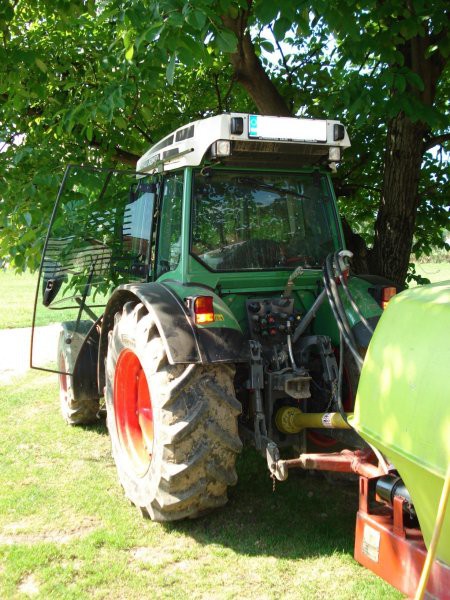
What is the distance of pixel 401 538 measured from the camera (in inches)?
87.6

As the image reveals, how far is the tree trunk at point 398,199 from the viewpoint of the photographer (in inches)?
228

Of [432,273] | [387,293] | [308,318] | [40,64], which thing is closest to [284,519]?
[308,318]

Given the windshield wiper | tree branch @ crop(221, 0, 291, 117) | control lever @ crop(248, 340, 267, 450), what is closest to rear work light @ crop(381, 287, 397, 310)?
the windshield wiper

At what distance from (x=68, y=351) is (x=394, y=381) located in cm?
394

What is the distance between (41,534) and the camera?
372 cm

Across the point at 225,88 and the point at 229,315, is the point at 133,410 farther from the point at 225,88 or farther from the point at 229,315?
the point at 225,88

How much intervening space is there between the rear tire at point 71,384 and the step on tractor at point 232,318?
70 centimetres

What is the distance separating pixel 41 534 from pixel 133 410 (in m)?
0.97

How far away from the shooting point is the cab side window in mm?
4066

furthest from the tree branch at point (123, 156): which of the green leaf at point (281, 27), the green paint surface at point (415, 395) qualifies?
the green paint surface at point (415, 395)

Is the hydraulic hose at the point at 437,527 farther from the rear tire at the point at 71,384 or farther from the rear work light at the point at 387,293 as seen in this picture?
the rear tire at the point at 71,384

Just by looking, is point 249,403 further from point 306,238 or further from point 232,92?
point 232,92

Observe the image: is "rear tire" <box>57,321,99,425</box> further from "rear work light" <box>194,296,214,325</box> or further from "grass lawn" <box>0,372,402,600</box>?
"rear work light" <box>194,296,214,325</box>

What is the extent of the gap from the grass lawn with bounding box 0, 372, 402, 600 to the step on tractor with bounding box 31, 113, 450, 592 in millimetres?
213
